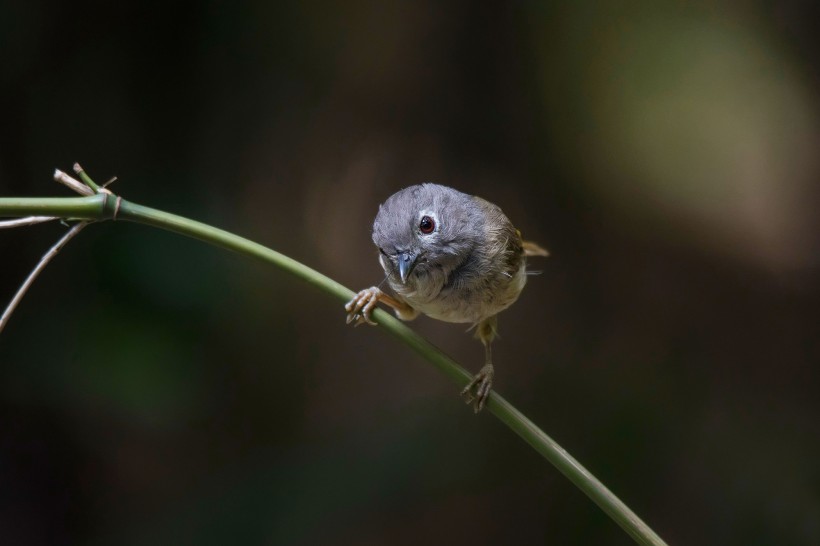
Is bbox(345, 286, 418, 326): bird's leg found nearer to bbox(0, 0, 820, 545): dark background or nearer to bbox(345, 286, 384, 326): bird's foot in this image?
bbox(345, 286, 384, 326): bird's foot

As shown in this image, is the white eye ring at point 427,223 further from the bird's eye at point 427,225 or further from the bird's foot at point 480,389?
the bird's foot at point 480,389

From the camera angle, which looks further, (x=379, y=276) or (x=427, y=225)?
(x=379, y=276)

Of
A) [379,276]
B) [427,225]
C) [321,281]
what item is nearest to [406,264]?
[427,225]

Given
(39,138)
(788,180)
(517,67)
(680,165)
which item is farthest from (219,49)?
(788,180)

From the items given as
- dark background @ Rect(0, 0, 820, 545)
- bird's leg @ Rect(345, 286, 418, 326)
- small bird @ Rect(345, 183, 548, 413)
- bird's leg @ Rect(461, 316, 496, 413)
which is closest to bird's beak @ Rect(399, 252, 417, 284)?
small bird @ Rect(345, 183, 548, 413)

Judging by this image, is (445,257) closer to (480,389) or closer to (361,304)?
(361,304)

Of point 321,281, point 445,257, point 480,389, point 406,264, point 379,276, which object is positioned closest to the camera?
point 321,281
